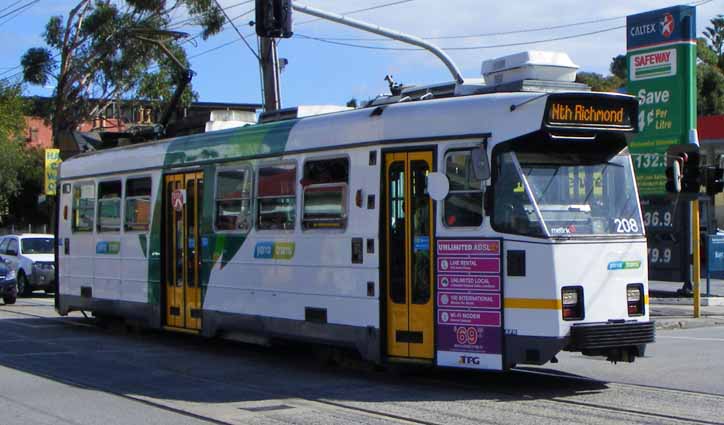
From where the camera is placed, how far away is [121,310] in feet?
53.7

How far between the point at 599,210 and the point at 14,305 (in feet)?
57.6

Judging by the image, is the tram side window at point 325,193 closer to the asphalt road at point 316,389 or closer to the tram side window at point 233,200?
the tram side window at point 233,200

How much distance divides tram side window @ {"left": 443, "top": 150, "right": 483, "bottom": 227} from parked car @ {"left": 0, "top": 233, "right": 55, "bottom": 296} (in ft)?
62.0

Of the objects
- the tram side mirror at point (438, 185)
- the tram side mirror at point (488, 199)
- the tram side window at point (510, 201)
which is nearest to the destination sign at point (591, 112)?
the tram side window at point (510, 201)

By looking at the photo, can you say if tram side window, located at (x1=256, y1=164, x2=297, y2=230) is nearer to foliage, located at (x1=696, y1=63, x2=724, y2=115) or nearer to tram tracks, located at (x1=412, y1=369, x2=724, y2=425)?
tram tracks, located at (x1=412, y1=369, x2=724, y2=425)

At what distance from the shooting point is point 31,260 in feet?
88.9

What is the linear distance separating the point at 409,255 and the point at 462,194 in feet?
3.07

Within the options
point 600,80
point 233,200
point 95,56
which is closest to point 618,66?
point 600,80

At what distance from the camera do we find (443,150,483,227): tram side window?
412 inches

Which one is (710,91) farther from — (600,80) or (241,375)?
(241,375)

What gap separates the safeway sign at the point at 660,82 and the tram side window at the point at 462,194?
1255 centimetres

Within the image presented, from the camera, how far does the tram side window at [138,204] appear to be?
51.8ft

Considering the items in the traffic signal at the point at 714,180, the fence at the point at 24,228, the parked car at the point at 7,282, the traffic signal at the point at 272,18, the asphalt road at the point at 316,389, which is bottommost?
the asphalt road at the point at 316,389

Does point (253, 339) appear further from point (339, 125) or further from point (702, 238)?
point (702, 238)
